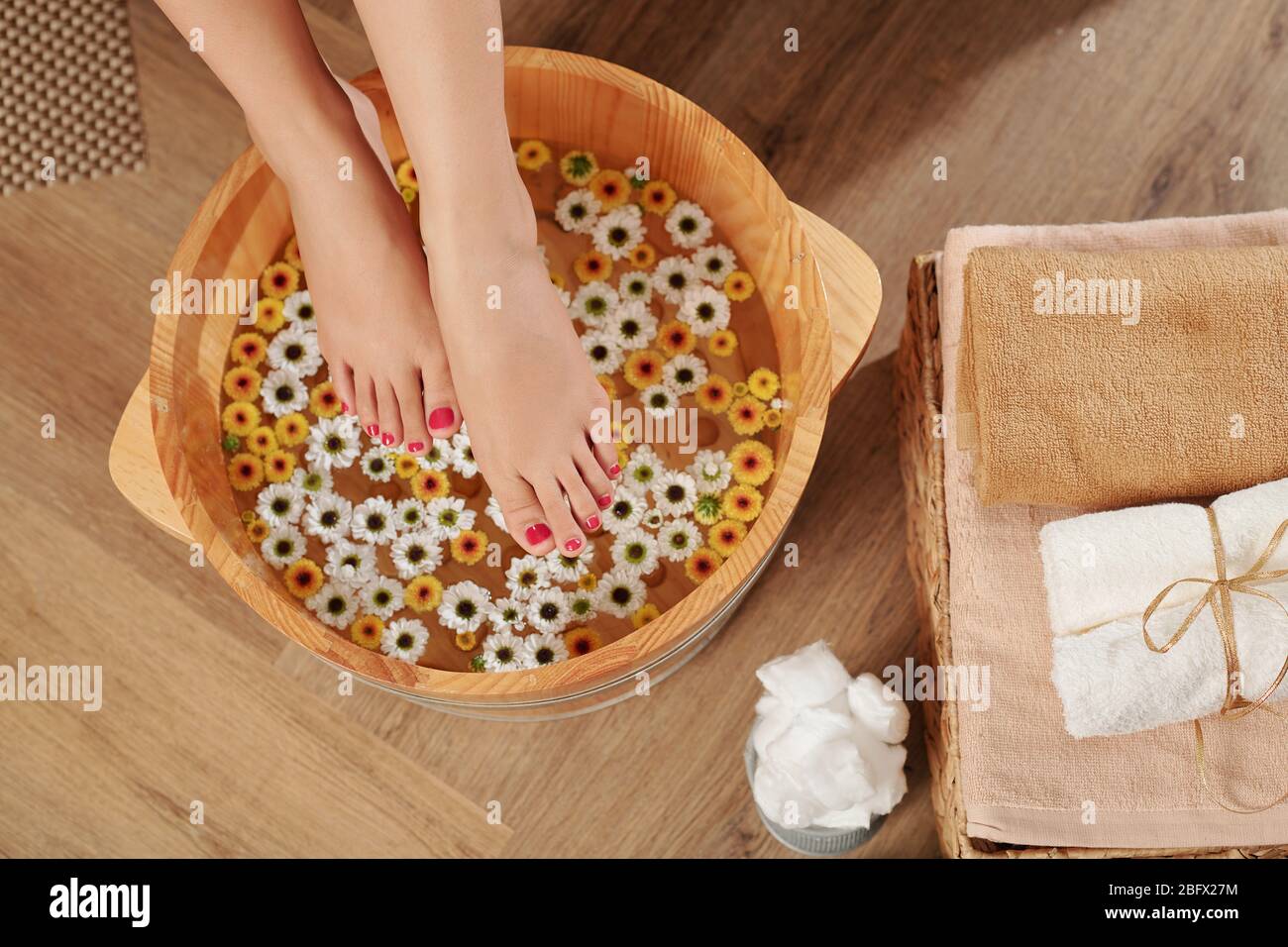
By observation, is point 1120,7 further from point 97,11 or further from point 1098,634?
point 97,11

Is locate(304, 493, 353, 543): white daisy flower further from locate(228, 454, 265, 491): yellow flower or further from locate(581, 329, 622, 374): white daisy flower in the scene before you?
locate(581, 329, 622, 374): white daisy flower

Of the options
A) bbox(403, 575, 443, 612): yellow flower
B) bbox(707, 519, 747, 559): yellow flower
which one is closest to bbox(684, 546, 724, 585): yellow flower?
bbox(707, 519, 747, 559): yellow flower

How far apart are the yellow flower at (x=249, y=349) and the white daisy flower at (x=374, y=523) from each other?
159 millimetres

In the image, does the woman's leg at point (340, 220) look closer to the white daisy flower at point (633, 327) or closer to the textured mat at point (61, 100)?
the white daisy flower at point (633, 327)

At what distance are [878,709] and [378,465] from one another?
47 cm

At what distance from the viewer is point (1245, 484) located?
755mm

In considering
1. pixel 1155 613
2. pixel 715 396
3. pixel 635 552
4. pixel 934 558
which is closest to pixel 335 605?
pixel 635 552

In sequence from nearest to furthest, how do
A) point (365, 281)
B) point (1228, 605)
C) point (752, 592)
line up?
point (1228, 605) < point (365, 281) < point (752, 592)

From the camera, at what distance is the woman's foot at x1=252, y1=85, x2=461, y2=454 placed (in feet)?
2.53

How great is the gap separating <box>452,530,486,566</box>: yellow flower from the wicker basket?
14.5 inches

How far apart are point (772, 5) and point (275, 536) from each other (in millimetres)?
730

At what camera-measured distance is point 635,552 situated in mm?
890

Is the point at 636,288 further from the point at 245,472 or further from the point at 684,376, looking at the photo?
the point at 245,472

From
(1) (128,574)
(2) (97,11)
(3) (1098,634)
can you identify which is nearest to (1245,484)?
(3) (1098,634)
